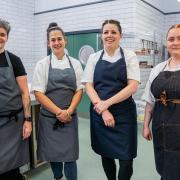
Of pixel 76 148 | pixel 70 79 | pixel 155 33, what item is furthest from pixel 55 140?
pixel 155 33

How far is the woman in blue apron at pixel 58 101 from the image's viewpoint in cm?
195

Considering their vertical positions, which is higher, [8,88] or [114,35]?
[114,35]

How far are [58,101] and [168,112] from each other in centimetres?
82

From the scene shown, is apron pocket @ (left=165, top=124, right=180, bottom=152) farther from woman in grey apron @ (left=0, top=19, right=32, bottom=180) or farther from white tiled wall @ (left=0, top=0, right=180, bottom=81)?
white tiled wall @ (left=0, top=0, right=180, bottom=81)

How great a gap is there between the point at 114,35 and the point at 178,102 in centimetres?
67

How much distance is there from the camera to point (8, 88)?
1740mm

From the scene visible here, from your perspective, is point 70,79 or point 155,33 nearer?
point 70,79

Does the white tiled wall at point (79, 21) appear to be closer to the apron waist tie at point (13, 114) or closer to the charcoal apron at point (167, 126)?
the charcoal apron at point (167, 126)

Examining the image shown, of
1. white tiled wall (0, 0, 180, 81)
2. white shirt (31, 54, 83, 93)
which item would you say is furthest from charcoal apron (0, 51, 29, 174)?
white tiled wall (0, 0, 180, 81)

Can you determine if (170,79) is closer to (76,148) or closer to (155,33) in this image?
(76,148)

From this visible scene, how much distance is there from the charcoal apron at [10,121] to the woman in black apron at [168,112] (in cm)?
94

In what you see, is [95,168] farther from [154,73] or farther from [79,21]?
[79,21]

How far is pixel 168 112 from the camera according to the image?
1601 millimetres

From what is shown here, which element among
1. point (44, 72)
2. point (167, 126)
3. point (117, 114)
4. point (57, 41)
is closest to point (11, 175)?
point (44, 72)
